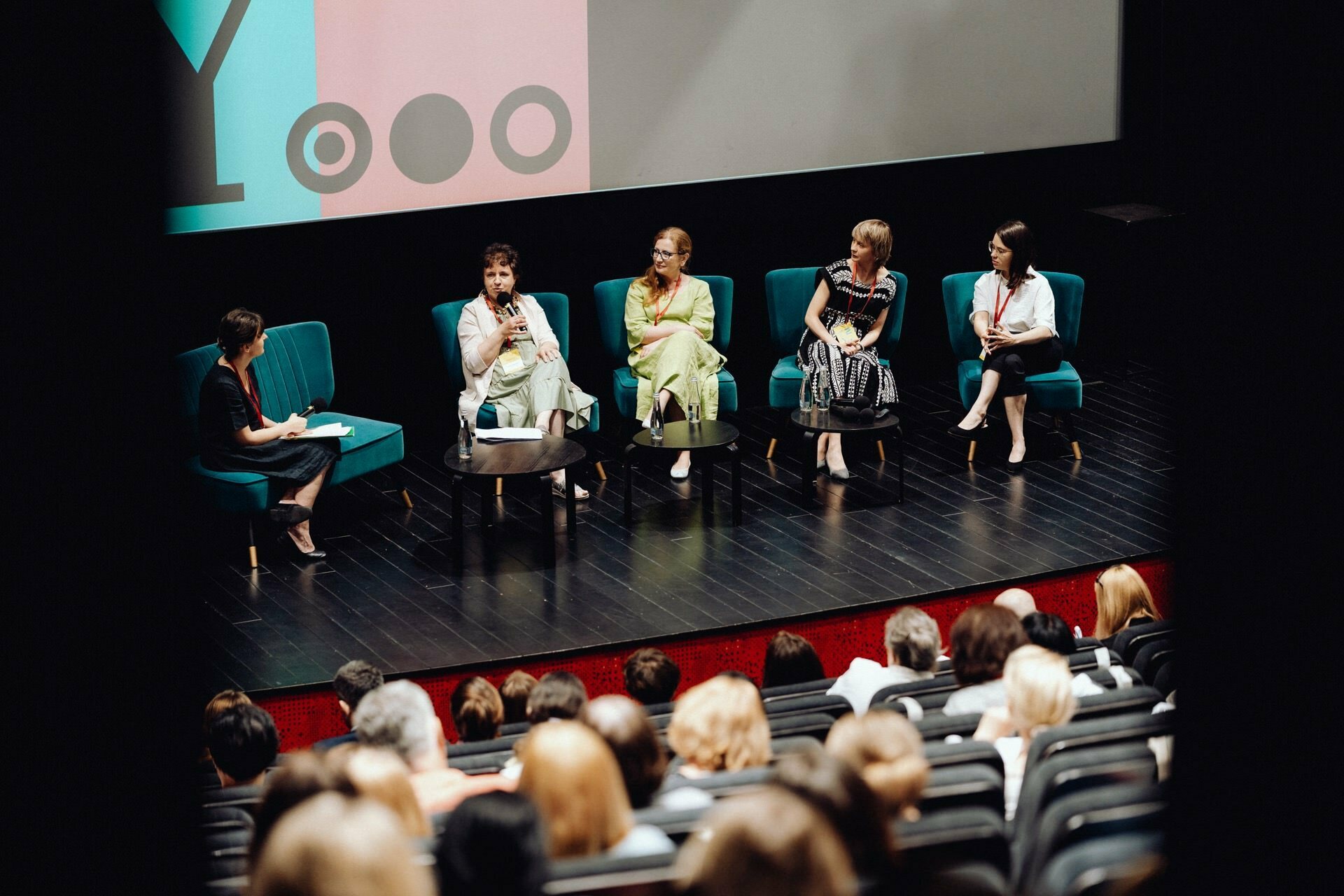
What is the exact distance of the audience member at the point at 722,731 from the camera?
3080mm

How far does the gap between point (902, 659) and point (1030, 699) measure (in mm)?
969

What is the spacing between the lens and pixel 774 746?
3.21 metres

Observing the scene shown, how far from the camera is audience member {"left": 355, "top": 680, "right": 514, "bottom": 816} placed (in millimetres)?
3225

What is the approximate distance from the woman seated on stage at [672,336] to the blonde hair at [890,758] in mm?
4184

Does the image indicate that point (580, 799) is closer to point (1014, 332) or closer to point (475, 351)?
point (475, 351)

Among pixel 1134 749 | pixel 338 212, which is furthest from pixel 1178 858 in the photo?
pixel 338 212

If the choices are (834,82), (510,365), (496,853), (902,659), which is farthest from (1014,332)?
(496,853)

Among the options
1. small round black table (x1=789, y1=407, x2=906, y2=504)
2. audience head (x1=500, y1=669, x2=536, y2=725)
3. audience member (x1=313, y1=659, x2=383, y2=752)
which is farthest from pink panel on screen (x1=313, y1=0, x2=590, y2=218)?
audience head (x1=500, y1=669, x2=536, y2=725)

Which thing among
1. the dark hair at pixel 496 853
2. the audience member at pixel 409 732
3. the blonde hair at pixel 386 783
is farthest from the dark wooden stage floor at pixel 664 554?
the dark hair at pixel 496 853

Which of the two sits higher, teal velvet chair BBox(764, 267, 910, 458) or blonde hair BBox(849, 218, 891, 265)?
blonde hair BBox(849, 218, 891, 265)

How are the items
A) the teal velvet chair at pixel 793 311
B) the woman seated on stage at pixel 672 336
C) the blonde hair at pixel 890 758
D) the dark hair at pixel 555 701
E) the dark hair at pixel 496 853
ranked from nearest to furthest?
the dark hair at pixel 496 853, the blonde hair at pixel 890 758, the dark hair at pixel 555 701, the woman seated on stage at pixel 672 336, the teal velvet chair at pixel 793 311

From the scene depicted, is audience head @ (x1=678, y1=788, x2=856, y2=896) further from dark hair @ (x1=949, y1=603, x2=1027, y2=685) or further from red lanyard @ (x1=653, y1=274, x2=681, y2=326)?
red lanyard @ (x1=653, y1=274, x2=681, y2=326)

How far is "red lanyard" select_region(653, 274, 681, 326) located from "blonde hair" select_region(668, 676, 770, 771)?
3982 mm

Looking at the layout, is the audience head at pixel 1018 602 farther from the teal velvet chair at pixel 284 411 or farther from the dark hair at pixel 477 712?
the teal velvet chair at pixel 284 411
